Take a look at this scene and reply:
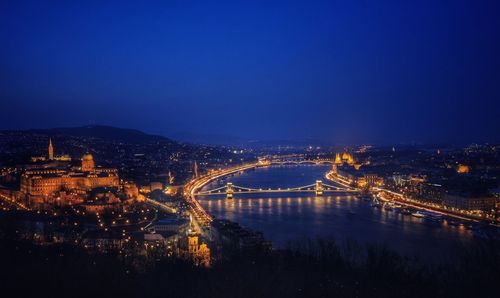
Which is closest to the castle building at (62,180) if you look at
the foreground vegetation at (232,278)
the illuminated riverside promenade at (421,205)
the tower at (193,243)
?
the tower at (193,243)

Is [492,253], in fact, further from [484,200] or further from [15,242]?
[484,200]

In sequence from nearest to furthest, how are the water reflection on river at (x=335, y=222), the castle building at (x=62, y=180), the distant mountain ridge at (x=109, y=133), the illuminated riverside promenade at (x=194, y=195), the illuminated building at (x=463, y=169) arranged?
the water reflection on river at (x=335, y=222) < the illuminated riverside promenade at (x=194, y=195) < the castle building at (x=62, y=180) < the illuminated building at (x=463, y=169) < the distant mountain ridge at (x=109, y=133)

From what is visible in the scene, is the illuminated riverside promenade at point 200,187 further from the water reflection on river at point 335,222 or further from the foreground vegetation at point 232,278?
the foreground vegetation at point 232,278

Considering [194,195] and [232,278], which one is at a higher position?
[232,278]

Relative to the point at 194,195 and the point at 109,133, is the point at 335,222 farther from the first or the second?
the point at 109,133

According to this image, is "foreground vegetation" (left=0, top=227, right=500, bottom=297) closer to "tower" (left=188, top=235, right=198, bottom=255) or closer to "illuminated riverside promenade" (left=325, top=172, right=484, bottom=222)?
"tower" (left=188, top=235, right=198, bottom=255)

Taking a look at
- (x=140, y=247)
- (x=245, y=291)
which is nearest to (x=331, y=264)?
(x=245, y=291)


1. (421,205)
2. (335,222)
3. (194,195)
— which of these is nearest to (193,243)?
(335,222)
